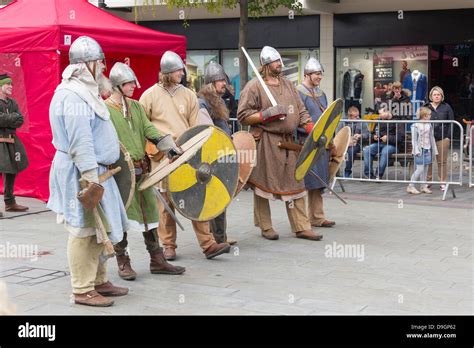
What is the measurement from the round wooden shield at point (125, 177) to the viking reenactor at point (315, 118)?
2.95 metres

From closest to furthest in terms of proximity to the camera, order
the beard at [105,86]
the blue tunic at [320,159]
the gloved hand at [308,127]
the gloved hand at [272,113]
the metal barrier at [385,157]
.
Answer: the beard at [105,86], the gloved hand at [272,113], the gloved hand at [308,127], the blue tunic at [320,159], the metal barrier at [385,157]

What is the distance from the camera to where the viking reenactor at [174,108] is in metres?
7.06

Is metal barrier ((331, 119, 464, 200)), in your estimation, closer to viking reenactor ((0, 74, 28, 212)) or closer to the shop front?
viking reenactor ((0, 74, 28, 212))

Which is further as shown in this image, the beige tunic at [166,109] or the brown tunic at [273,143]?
the brown tunic at [273,143]

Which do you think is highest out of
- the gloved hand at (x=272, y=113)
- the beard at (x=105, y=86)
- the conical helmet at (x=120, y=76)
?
the conical helmet at (x=120, y=76)

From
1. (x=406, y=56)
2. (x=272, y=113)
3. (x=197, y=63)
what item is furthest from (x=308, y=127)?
(x=197, y=63)

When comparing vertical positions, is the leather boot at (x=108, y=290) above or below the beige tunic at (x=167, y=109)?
below

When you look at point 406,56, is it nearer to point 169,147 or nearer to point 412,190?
point 412,190

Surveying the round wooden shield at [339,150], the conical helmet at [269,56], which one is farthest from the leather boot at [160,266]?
the round wooden shield at [339,150]

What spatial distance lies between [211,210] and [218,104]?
1.23m

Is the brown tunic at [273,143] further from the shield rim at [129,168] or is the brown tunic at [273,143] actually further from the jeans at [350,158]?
the jeans at [350,158]

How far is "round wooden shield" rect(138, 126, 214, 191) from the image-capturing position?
611 centimetres

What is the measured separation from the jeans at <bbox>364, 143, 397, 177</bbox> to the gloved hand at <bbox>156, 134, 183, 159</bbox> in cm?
620

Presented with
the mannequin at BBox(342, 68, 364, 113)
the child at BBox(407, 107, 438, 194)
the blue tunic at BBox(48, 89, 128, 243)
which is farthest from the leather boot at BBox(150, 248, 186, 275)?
the mannequin at BBox(342, 68, 364, 113)
